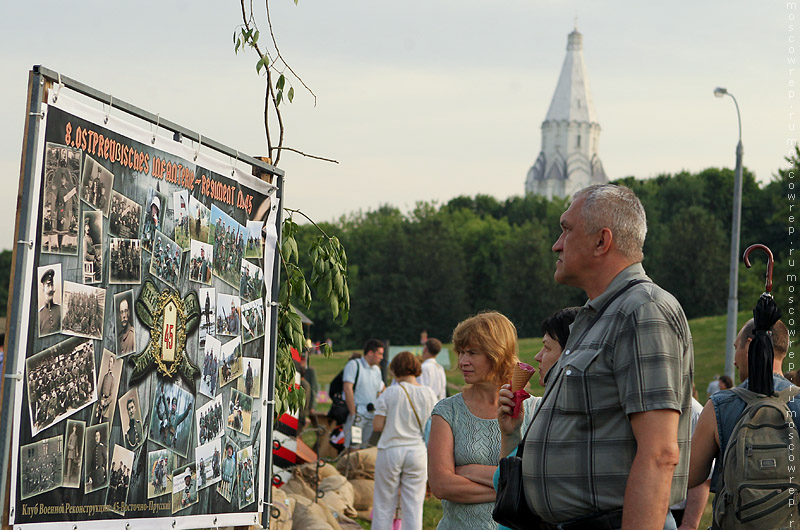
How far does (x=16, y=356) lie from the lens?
3152mm

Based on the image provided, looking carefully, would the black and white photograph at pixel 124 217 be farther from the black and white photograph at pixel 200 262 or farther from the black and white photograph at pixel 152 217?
the black and white photograph at pixel 200 262

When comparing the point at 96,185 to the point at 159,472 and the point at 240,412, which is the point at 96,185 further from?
the point at 240,412

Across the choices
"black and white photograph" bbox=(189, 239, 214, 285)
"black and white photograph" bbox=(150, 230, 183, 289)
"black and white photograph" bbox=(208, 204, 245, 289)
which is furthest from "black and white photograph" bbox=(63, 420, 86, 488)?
"black and white photograph" bbox=(208, 204, 245, 289)

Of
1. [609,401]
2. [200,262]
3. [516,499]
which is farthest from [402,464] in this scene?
[609,401]

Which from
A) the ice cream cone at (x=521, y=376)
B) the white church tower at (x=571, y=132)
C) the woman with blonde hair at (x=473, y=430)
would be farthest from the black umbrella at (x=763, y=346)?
the white church tower at (x=571, y=132)

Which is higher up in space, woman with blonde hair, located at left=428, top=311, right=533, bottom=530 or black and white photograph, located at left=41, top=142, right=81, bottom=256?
black and white photograph, located at left=41, top=142, right=81, bottom=256

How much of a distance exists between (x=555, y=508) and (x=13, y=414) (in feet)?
5.46

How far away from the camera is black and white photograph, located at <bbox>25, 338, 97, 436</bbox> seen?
323 centimetres

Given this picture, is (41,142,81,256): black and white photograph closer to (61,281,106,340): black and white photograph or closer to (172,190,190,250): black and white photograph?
(61,281,106,340): black and white photograph

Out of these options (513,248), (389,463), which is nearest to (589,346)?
(389,463)

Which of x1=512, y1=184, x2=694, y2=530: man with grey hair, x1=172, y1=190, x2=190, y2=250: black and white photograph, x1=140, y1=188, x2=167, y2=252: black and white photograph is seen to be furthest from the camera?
x1=172, y1=190, x2=190, y2=250: black and white photograph

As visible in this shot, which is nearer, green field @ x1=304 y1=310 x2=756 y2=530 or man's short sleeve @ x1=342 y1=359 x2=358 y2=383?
man's short sleeve @ x1=342 y1=359 x2=358 y2=383

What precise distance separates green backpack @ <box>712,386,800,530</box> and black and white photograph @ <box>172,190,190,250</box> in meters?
2.50

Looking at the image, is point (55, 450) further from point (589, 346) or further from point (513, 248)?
point (513, 248)
